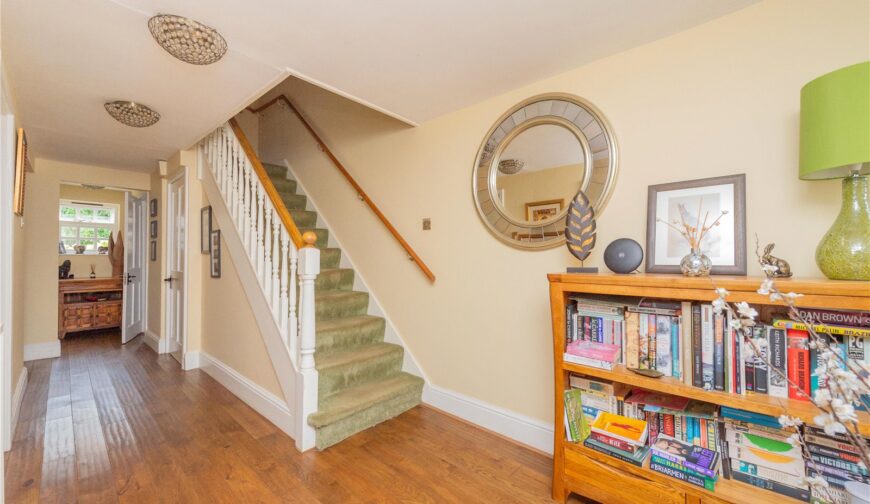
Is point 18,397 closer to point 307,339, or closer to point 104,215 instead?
point 307,339

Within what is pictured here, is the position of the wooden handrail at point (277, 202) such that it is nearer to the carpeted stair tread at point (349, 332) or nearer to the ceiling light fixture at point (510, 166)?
the carpeted stair tread at point (349, 332)

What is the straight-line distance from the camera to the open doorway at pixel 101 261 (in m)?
4.73

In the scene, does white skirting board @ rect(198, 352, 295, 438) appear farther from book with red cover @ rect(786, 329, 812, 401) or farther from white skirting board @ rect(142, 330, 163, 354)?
book with red cover @ rect(786, 329, 812, 401)

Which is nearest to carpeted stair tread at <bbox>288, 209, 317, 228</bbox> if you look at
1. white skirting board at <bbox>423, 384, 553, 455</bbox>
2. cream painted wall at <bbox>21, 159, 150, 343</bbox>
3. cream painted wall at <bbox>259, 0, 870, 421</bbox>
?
cream painted wall at <bbox>259, 0, 870, 421</bbox>

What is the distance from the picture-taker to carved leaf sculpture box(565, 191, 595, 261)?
5.65 feet

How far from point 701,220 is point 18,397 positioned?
177 inches

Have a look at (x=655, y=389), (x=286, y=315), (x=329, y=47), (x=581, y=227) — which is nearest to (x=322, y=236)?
(x=286, y=315)

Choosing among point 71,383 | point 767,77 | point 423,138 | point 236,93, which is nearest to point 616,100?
point 767,77

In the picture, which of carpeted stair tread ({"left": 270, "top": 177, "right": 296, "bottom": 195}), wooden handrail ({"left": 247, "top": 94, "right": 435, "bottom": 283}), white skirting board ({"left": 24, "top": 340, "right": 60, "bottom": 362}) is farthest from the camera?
carpeted stair tread ({"left": 270, "top": 177, "right": 296, "bottom": 195})

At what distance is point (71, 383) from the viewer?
313 cm

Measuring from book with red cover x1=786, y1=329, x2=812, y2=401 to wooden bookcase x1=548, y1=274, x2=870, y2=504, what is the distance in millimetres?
58

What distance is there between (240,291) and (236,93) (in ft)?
4.93

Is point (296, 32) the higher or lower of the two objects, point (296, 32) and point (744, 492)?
the higher

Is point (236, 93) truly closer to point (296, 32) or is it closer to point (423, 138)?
point (296, 32)
